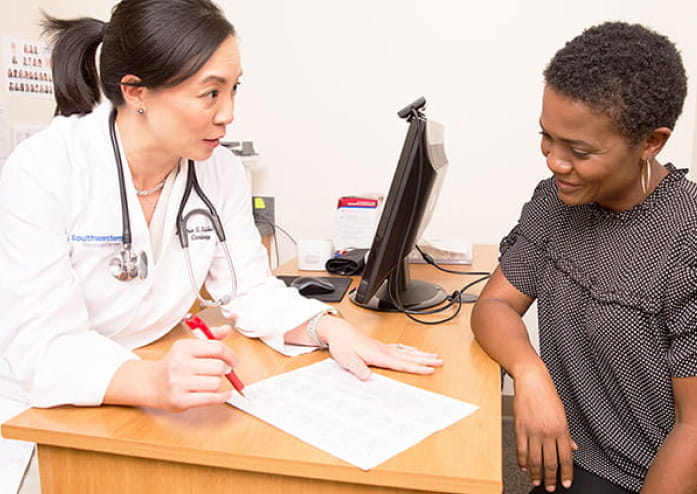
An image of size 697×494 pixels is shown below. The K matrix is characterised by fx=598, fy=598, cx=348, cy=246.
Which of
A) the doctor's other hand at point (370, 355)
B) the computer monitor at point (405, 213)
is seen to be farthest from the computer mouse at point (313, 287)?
the doctor's other hand at point (370, 355)

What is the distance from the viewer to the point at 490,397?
858 mm

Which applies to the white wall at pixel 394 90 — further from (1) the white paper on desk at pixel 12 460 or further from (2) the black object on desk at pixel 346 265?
(1) the white paper on desk at pixel 12 460

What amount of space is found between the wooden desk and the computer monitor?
0.91 feet

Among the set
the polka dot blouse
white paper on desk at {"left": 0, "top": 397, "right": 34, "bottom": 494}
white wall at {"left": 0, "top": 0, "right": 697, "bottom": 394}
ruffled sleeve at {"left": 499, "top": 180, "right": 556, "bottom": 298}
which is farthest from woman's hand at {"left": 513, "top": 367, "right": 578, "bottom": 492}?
white wall at {"left": 0, "top": 0, "right": 697, "bottom": 394}

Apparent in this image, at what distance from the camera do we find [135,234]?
1.03 metres

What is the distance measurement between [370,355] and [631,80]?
22.2 inches

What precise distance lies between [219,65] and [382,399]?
0.61 m

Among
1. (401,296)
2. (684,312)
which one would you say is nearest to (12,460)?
(401,296)

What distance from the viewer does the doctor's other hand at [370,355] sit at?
3.09 ft

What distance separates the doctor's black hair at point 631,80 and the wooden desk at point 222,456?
45 centimetres

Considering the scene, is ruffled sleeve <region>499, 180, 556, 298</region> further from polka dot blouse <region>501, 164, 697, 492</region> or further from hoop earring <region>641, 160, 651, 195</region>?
hoop earring <region>641, 160, 651, 195</region>

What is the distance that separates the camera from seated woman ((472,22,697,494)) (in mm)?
859

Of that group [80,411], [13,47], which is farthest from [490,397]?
[13,47]

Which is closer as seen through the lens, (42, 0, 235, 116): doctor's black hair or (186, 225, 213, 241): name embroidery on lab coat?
(42, 0, 235, 116): doctor's black hair
